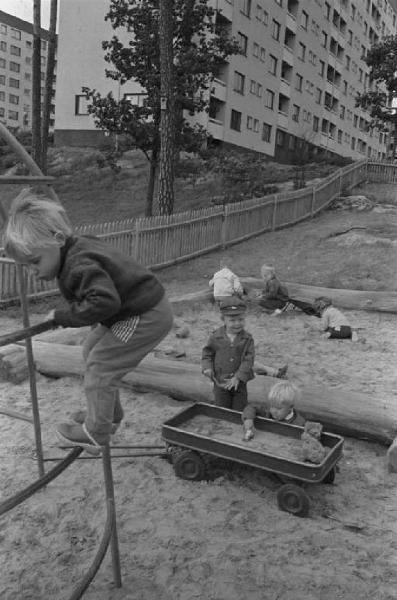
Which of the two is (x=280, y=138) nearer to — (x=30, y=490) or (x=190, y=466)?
(x=190, y=466)

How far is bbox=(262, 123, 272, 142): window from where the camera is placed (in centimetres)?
3641

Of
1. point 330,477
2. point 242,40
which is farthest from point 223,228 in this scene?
point 242,40

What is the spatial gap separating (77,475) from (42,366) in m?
1.91

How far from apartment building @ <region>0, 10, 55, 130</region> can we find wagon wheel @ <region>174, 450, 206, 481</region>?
3169 inches

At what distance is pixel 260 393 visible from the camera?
4734 mm

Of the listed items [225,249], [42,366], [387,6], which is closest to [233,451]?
[42,366]

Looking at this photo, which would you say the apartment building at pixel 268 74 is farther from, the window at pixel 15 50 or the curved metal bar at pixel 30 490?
the window at pixel 15 50

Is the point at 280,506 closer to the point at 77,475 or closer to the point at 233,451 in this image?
the point at 233,451

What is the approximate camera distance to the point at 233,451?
357 centimetres

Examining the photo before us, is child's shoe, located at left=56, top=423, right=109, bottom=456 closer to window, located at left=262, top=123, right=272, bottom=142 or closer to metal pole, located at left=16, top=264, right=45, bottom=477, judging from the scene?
metal pole, located at left=16, top=264, right=45, bottom=477

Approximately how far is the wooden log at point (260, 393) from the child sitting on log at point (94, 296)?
7.61 ft

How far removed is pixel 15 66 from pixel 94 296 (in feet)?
290

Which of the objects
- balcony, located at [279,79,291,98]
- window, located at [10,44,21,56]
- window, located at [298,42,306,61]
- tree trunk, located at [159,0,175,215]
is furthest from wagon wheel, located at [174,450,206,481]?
window, located at [10,44,21,56]

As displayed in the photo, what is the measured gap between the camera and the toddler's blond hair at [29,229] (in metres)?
2.09
